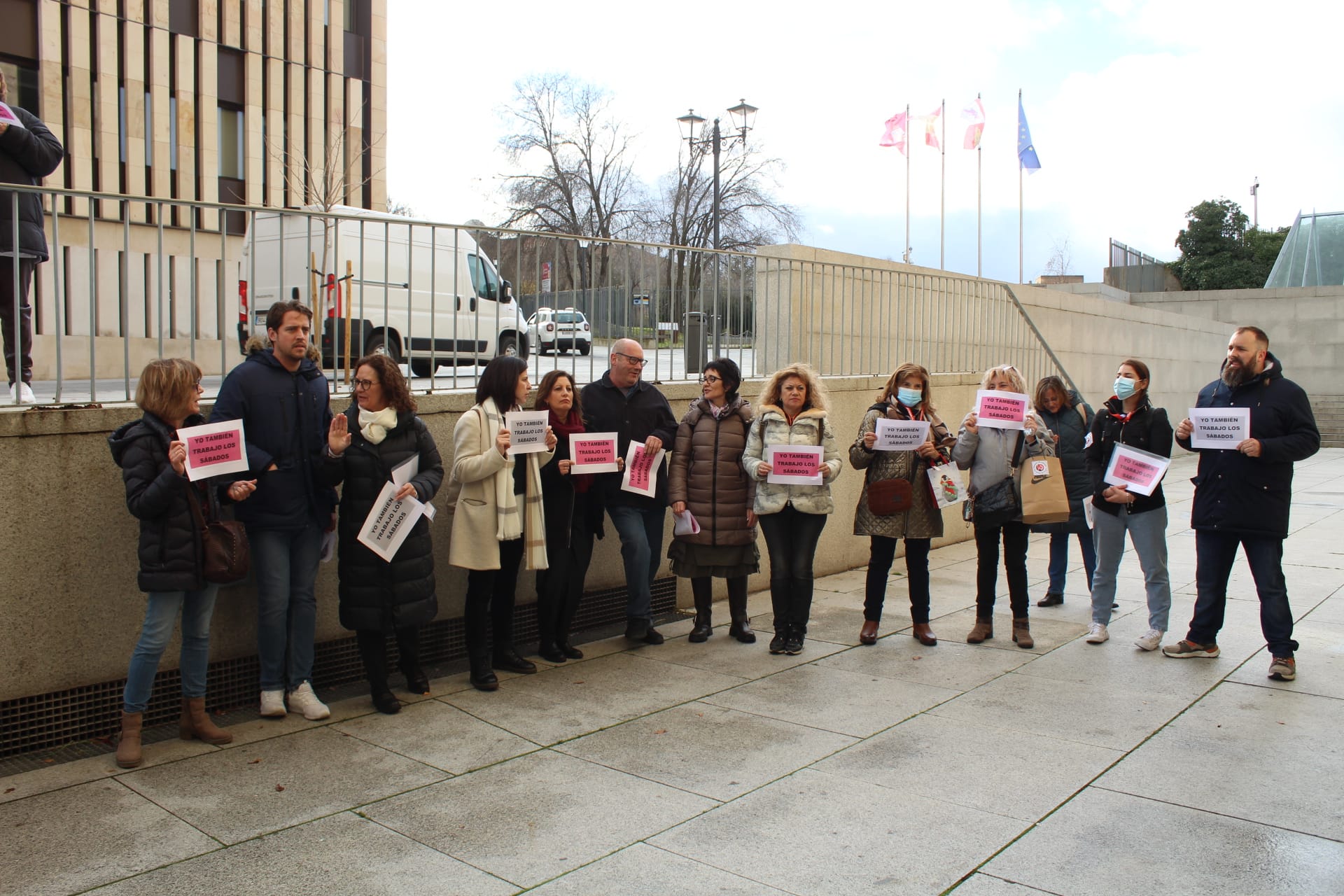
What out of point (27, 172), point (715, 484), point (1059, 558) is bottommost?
point (1059, 558)

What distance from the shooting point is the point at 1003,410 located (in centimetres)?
709

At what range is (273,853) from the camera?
12.8ft

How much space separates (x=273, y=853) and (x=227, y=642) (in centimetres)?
201

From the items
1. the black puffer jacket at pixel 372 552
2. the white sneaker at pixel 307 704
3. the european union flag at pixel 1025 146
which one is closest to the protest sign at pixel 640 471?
the black puffer jacket at pixel 372 552

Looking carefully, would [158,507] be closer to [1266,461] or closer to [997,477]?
[997,477]

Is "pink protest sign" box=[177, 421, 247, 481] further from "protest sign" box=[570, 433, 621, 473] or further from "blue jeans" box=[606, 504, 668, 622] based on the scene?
"blue jeans" box=[606, 504, 668, 622]

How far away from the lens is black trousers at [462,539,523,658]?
612 centimetres

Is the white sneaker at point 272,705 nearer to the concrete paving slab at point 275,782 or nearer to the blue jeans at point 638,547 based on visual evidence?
the concrete paving slab at point 275,782

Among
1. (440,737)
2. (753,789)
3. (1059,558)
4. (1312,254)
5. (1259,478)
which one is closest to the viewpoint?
(753,789)

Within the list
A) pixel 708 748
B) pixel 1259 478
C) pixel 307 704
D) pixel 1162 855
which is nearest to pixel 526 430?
pixel 307 704

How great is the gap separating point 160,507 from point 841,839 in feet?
10.4

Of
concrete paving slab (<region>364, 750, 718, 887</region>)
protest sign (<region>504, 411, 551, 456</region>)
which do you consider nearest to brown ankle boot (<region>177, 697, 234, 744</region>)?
concrete paving slab (<region>364, 750, 718, 887</region>)

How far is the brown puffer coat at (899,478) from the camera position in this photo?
Result: 7.08 metres

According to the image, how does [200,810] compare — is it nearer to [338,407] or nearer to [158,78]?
[338,407]
